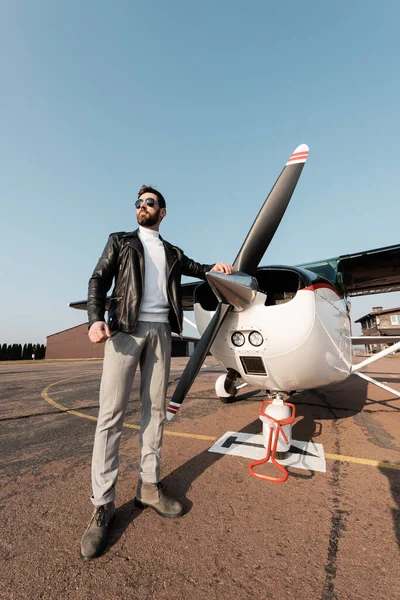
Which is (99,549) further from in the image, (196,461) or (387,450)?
(387,450)

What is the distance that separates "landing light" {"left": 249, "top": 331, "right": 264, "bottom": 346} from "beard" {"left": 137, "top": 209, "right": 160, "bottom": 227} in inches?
52.3

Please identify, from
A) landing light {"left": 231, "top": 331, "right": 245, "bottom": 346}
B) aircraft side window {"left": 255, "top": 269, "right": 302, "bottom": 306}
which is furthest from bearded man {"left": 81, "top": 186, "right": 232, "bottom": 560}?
aircraft side window {"left": 255, "top": 269, "right": 302, "bottom": 306}

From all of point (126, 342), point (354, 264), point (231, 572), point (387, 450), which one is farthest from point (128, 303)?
point (354, 264)

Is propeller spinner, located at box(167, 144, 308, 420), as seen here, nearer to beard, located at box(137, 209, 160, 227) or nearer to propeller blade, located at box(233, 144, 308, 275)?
propeller blade, located at box(233, 144, 308, 275)

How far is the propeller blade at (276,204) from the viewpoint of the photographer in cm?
278

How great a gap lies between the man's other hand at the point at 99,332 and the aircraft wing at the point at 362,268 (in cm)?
306

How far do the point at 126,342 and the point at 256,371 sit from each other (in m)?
1.40

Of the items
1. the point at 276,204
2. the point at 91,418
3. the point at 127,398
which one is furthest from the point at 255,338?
the point at 91,418

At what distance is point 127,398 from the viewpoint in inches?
75.0

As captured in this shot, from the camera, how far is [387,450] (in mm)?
3062

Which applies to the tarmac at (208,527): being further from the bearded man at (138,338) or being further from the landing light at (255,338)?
the landing light at (255,338)

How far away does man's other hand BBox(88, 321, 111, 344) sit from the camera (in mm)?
1774

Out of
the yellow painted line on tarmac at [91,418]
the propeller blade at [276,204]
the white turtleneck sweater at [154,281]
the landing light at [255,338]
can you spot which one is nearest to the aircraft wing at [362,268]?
the propeller blade at [276,204]

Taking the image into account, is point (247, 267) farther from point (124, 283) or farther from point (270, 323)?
point (124, 283)
